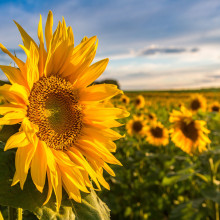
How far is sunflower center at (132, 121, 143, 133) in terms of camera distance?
23.0 ft

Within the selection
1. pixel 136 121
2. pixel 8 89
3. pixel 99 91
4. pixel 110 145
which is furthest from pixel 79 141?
pixel 136 121

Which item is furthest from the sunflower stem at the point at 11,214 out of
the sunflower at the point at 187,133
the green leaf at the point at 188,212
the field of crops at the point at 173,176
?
the sunflower at the point at 187,133

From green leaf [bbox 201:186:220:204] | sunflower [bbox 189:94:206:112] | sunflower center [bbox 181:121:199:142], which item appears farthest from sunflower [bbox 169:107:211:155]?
sunflower [bbox 189:94:206:112]

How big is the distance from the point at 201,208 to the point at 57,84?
10.7ft

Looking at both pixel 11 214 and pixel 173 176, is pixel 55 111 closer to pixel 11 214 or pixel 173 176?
pixel 11 214

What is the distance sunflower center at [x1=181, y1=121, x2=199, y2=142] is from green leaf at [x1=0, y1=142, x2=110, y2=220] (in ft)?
10.8

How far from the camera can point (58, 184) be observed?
4.11 feet

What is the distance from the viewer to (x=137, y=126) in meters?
7.04

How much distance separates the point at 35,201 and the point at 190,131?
11.6 feet

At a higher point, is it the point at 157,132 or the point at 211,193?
the point at 157,132

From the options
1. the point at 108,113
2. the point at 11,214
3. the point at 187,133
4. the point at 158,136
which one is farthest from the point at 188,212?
the point at 11,214

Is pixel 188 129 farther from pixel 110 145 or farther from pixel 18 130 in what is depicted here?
pixel 18 130

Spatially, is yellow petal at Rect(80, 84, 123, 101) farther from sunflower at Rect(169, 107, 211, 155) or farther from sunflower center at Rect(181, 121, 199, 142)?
sunflower center at Rect(181, 121, 199, 142)

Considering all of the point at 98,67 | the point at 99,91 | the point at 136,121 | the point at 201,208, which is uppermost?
the point at 98,67
